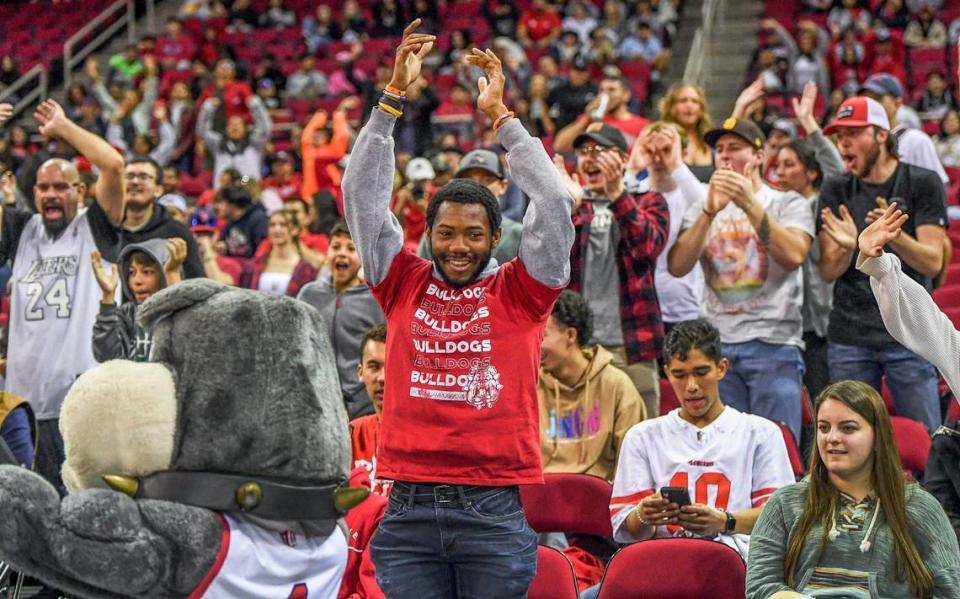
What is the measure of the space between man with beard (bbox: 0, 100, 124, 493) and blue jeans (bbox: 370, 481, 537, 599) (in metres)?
2.59

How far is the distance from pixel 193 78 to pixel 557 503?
433 inches

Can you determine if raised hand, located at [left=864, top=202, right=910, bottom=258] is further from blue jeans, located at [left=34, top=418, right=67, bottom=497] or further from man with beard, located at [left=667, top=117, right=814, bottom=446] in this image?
blue jeans, located at [left=34, top=418, right=67, bottom=497]

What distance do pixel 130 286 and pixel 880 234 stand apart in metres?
2.98

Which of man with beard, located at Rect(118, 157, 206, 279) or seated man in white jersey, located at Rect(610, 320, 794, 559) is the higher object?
man with beard, located at Rect(118, 157, 206, 279)

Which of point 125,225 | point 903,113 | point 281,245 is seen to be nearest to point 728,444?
point 125,225

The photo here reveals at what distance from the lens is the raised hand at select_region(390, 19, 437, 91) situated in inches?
125

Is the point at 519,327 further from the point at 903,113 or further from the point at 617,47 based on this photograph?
the point at 617,47

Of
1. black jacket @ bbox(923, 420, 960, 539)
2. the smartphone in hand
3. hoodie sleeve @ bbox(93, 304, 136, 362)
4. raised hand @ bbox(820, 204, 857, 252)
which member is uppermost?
raised hand @ bbox(820, 204, 857, 252)

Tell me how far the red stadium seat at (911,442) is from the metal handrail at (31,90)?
42.0 ft

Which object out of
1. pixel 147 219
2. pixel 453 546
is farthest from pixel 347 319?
pixel 453 546

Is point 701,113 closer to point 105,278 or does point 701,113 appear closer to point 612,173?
point 612,173

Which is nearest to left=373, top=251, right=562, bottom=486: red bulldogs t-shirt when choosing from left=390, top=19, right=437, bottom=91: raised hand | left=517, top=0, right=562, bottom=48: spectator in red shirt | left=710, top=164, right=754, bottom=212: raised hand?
left=390, top=19, right=437, bottom=91: raised hand

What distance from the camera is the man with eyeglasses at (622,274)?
16.7 feet

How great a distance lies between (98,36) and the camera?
17.2 m
